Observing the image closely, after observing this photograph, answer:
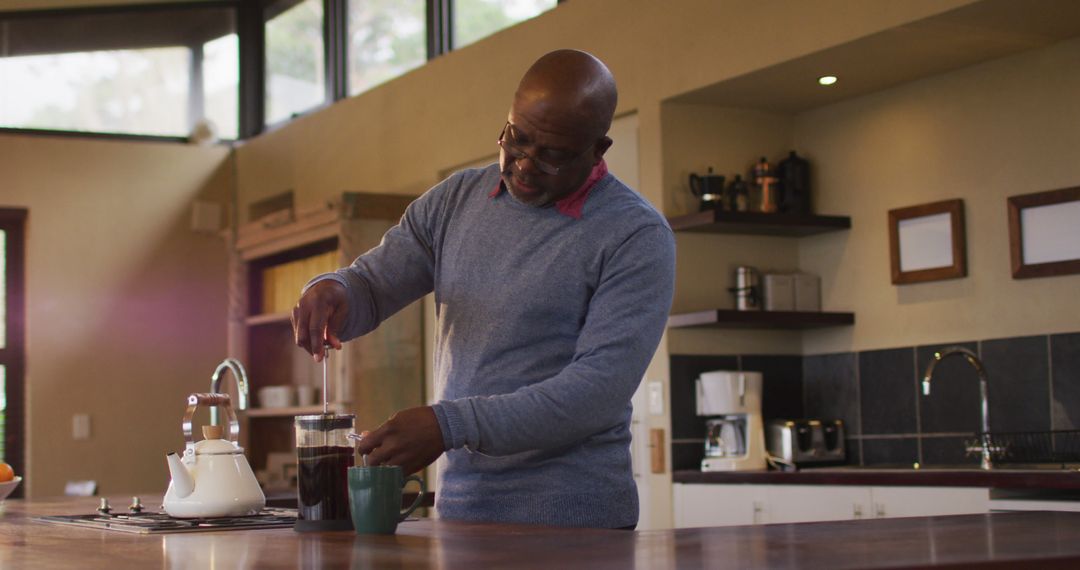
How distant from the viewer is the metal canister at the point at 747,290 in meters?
4.77

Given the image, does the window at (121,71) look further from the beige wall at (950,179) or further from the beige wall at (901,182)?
the beige wall at (950,179)

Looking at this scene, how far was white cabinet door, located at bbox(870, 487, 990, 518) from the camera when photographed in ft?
12.0

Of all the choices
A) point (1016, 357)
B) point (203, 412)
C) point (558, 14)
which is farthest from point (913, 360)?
point (203, 412)

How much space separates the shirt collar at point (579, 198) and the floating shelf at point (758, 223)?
2334 millimetres

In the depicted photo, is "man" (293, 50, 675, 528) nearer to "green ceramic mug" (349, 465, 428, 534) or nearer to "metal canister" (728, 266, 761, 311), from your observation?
"green ceramic mug" (349, 465, 428, 534)

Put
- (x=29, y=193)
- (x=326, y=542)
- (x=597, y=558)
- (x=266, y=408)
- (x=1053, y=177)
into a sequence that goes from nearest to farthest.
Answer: (x=597, y=558) → (x=326, y=542) → (x=1053, y=177) → (x=266, y=408) → (x=29, y=193)

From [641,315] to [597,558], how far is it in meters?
0.76

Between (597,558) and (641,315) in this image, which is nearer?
(597,558)

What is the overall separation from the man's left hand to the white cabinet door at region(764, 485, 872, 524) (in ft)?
7.46

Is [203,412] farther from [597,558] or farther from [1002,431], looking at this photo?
[597,558]

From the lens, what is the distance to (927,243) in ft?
14.9

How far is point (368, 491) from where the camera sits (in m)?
1.72

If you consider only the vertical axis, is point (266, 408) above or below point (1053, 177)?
below

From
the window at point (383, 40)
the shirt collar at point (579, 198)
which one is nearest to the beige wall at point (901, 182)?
the window at point (383, 40)
